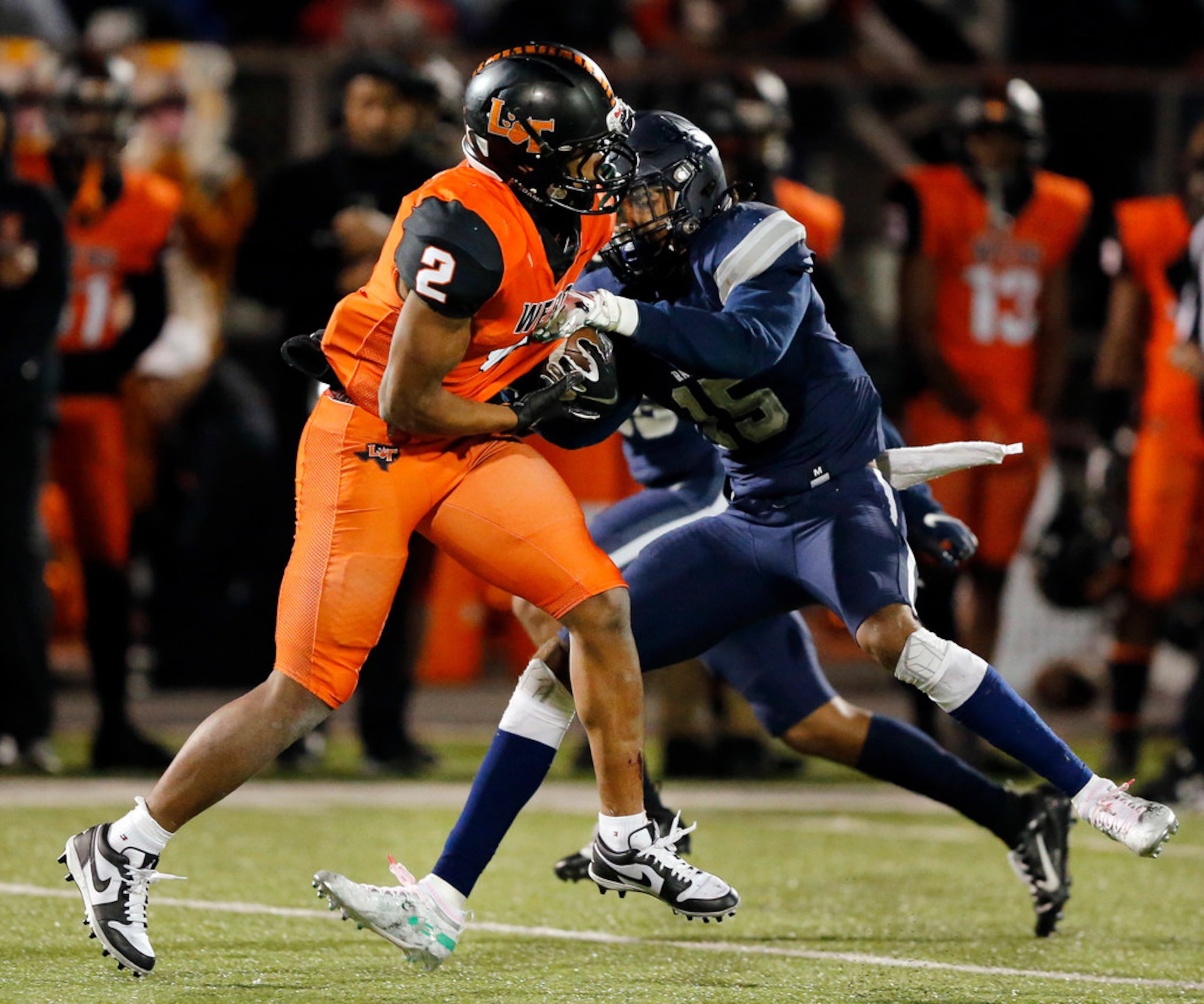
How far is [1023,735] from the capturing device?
4.12 meters

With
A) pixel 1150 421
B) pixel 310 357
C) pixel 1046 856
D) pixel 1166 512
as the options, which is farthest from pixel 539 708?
pixel 1150 421

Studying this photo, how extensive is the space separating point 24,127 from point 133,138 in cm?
47

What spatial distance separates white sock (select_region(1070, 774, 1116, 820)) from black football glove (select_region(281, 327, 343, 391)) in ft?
5.36

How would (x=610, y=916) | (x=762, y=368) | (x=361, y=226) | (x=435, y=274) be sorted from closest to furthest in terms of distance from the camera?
(x=435, y=274) → (x=762, y=368) → (x=610, y=916) → (x=361, y=226)

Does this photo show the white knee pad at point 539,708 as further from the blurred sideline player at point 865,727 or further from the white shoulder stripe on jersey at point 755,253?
the white shoulder stripe on jersey at point 755,253

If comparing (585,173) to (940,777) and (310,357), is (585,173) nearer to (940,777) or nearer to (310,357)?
(310,357)

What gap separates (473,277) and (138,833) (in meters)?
1.20

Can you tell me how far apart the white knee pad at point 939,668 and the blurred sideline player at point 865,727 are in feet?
1.60

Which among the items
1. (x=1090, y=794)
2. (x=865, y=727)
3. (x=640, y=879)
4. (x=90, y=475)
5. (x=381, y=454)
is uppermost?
(x=381, y=454)

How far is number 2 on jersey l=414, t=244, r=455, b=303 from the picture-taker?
3756 mm

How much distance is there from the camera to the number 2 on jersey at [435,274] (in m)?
3.76

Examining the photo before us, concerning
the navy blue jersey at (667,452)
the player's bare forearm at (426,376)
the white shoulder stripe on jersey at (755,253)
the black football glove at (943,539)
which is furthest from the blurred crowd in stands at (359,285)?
the player's bare forearm at (426,376)

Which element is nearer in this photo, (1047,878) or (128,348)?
(1047,878)

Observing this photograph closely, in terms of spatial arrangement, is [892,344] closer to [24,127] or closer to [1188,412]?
[1188,412]
